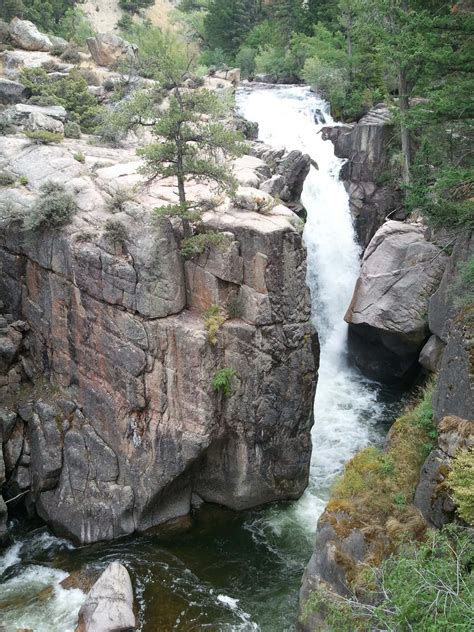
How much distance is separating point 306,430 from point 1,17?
107 feet

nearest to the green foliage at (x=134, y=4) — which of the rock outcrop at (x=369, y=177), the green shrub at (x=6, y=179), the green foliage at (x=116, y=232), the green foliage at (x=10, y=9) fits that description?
the green foliage at (x=10, y=9)

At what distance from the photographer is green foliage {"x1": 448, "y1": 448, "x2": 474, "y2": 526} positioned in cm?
855

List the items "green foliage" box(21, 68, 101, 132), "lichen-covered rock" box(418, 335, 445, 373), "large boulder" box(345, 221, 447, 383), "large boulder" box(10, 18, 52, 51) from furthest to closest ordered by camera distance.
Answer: "large boulder" box(10, 18, 52, 51) → "green foliage" box(21, 68, 101, 132) → "large boulder" box(345, 221, 447, 383) → "lichen-covered rock" box(418, 335, 445, 373)

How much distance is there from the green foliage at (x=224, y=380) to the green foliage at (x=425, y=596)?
25.4 ft

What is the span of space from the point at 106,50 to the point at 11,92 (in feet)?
30.7

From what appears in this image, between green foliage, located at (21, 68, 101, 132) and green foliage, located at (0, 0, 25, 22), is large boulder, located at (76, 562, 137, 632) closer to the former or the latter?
green foliage, located at (21, 68, 101, 132)

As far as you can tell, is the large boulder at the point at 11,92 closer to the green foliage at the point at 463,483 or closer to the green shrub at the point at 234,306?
the green shrub at the point at 234,306

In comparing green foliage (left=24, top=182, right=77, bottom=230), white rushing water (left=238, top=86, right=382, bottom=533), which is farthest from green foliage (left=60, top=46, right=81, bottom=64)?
green foliage (left=24, top=182, right=77, bottom=230)

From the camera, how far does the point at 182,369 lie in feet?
Answer: 51.4

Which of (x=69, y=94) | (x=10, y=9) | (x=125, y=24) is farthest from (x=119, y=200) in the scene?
(x=125, y=24)

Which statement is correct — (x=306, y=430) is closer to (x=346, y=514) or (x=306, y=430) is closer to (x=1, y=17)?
(x=346, y=514)

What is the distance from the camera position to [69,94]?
85.7 feet

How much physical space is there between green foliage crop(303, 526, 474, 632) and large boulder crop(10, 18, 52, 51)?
33031 millimetres

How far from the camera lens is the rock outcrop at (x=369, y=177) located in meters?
Result: 26.4
